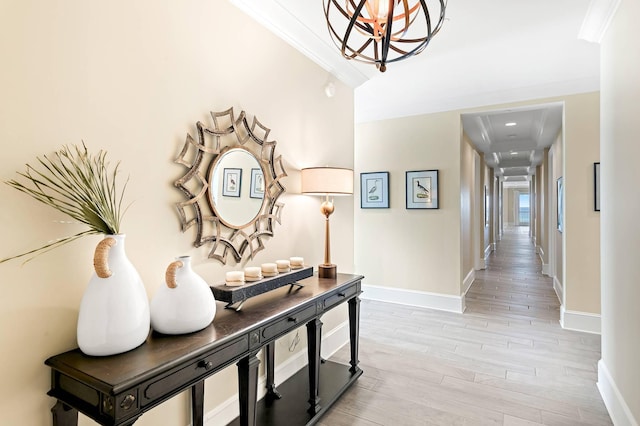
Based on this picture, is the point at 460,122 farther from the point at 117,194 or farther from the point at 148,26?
the point at 117,194

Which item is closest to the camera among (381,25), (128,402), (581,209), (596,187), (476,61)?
(128,402)

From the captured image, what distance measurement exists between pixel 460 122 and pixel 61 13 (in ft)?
13.9

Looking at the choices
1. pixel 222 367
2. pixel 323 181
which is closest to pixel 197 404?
pixel 222 367

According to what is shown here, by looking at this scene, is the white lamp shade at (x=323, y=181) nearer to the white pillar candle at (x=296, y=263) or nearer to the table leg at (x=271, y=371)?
the white pillar candle at (x=296, y=263)

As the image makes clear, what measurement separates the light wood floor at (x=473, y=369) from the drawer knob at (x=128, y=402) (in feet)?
4.69

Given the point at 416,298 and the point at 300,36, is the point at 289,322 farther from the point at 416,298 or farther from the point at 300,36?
the point at 416,298

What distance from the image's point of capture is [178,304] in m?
1.46

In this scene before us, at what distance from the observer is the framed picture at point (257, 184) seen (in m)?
2.25

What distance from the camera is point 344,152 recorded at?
3.46 meters

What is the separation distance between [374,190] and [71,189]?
4.13 m

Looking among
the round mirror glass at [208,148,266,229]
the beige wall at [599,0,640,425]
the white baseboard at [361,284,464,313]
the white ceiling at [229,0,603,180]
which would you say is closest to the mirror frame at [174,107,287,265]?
the round mirror glass at [208,148,266,229]

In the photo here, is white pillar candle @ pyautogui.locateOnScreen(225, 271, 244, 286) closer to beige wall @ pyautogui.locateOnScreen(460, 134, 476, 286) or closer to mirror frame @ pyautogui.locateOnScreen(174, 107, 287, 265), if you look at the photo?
mirror frame @ pyautogui.locateOnScreen(174, 107, 287, 265)

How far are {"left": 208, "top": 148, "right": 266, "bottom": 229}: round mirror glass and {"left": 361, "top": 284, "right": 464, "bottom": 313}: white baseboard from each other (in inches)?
124

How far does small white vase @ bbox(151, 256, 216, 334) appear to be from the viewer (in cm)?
146
